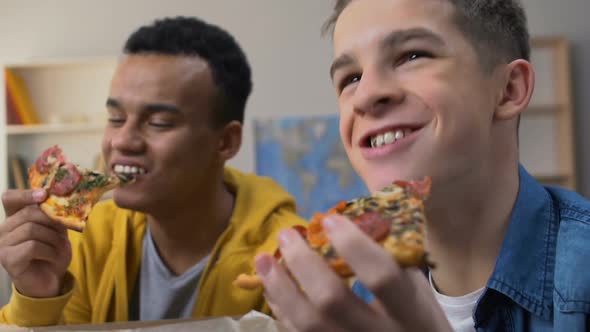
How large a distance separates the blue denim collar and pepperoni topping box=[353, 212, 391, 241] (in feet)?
1.03

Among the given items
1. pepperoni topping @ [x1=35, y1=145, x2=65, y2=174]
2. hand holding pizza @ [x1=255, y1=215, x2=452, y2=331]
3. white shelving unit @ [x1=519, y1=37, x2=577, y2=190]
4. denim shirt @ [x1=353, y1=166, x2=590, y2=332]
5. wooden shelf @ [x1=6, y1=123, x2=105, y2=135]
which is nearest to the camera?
hand holding pizza @ [x1=255, y1=215, x2=452, y2=331]

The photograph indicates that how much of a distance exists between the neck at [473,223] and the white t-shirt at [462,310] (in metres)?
0.02

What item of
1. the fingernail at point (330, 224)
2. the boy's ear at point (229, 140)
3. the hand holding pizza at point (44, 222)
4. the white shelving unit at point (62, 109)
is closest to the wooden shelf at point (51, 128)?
the white shelving unit at point (62, 109)

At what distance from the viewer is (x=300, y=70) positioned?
3.67m

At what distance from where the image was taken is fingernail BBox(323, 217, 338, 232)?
58 cm

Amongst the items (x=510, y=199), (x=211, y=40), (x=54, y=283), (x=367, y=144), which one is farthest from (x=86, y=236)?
(x=510, y=199)

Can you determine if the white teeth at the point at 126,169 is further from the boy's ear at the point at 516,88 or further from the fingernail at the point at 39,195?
the boy's ear at the point at 516,88

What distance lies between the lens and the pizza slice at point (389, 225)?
61cm

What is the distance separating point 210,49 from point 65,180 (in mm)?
554

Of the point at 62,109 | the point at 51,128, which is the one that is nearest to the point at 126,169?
the point at 51,128

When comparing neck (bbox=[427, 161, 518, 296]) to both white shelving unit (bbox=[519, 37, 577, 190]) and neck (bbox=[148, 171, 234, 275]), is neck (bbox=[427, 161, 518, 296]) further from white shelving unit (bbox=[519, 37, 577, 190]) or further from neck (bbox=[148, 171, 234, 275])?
white shelving unit (bbox=[519, 37, 577, 190])

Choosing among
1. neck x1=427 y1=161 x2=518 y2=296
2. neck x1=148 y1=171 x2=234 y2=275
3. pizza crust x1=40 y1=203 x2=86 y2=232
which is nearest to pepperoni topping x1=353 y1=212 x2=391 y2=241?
neck x1=427 y1=161 x2=518 y2=296

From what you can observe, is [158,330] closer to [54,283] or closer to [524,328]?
[54,283]

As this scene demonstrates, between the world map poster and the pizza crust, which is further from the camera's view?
the world map poster
